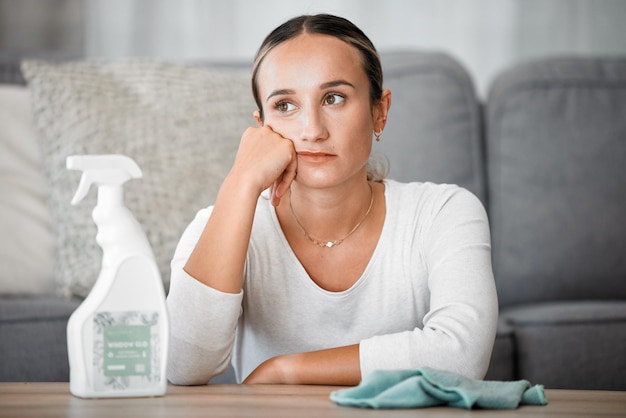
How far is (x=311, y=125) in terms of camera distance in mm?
1302

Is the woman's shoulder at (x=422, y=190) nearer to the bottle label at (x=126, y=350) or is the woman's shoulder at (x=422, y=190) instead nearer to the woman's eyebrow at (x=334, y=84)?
the woman's eyebrow at (x=334, y=84)

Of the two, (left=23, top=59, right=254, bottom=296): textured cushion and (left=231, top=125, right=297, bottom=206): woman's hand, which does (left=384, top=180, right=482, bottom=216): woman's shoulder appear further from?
(left=23, top=59, right=254, bottom=296): textured cushion

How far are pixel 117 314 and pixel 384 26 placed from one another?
94.4 inches

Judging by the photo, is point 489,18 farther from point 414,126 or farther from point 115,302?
point 115,302

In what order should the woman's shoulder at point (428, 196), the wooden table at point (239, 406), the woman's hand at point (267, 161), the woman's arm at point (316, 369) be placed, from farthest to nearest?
the woman's shoulder at point (428, 196) < the woman's hand at point (267, 161) < the woman's arm at point (316, 369) < the wooden table at point (239, 406)

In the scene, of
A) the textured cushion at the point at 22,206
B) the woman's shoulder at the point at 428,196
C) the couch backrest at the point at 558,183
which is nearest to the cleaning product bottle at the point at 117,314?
the woman's shoulder at the point at 428,196

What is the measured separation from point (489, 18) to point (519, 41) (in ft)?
0.46

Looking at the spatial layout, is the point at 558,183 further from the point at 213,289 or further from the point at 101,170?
the point at 101,170

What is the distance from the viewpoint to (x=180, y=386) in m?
1.13

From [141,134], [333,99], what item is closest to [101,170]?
[333,99]

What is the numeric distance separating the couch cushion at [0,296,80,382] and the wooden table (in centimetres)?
66

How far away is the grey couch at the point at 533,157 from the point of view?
2.10 metres

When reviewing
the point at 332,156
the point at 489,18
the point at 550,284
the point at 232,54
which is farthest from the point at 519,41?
the point at 332,156

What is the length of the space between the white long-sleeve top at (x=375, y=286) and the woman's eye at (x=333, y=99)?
0.22 metres
